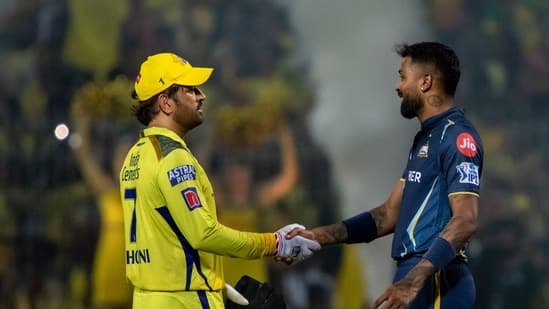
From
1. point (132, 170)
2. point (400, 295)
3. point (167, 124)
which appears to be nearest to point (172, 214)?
point (132, 170)

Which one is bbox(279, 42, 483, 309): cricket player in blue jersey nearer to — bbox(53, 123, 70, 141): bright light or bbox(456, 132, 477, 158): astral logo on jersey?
bbox(456, 132, 477, 158): astral logo on jersey

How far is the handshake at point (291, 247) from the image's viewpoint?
5.31m

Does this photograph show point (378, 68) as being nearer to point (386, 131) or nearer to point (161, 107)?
point (386, 131)

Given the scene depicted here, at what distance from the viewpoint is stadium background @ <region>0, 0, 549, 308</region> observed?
9.97m

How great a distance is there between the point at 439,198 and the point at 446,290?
1.28 feet

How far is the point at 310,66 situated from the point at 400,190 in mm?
5023

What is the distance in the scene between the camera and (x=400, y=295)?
15.5ft

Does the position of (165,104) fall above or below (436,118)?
above

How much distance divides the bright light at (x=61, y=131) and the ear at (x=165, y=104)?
16.2ft

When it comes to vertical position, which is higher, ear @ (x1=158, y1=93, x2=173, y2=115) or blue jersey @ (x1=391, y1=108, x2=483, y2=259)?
ear @ (x1=158, y1=93, x2=173, y2=115)

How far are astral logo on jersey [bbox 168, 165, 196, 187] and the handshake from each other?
1.83 ft

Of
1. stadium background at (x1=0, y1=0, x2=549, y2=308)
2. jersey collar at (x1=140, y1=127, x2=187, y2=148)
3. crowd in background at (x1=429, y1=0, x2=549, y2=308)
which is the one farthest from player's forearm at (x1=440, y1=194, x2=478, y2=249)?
crowd in background at (x1=429, y1=0, x2=549, y2=308)

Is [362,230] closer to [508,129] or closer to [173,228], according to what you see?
[173,228]

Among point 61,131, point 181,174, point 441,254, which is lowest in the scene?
point 441,254
